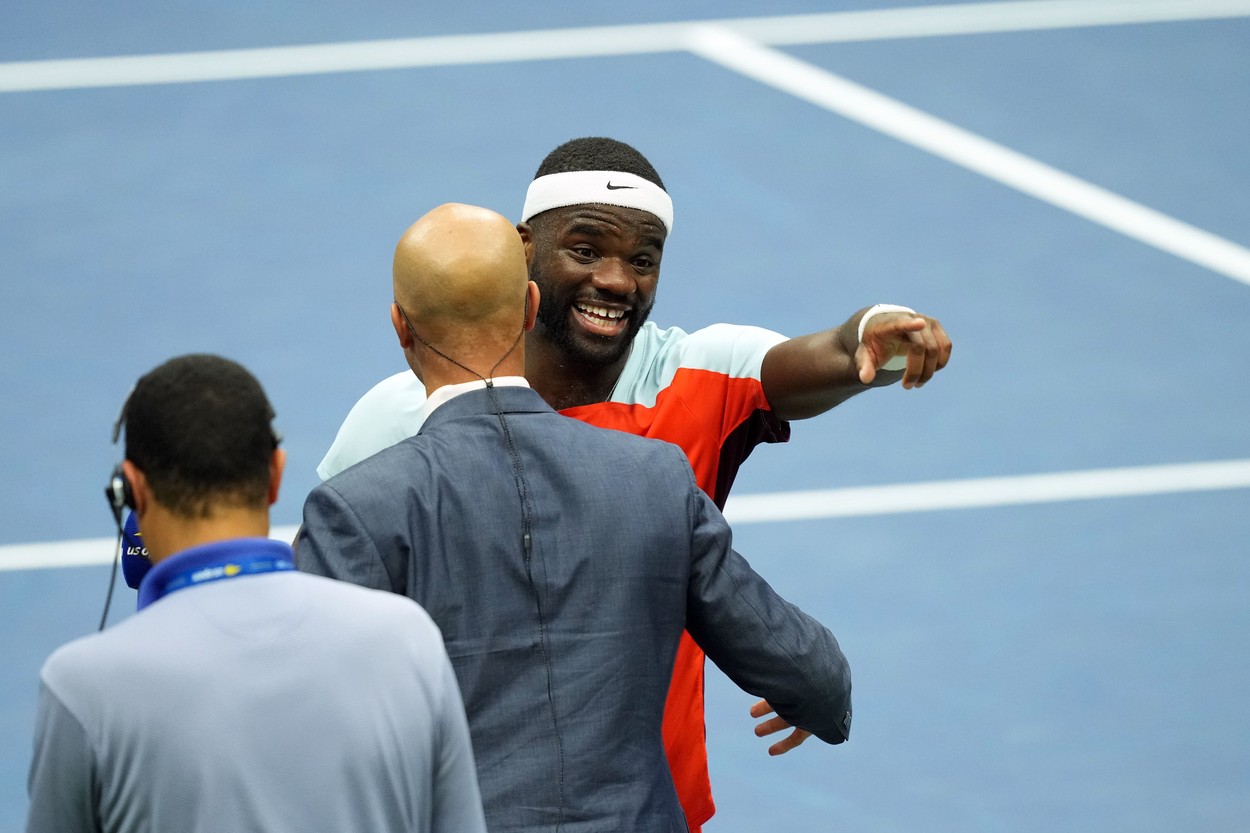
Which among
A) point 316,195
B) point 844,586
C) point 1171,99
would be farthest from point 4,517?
point 1171,99

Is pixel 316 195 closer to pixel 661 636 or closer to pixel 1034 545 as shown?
pixel 1034 545

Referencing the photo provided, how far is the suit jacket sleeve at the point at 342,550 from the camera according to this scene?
328 centimetres

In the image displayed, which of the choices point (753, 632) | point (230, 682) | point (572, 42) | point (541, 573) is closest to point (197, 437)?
point (230, 682)

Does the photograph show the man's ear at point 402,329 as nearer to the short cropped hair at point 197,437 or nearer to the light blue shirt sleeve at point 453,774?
the short cropped hair at point 197,437

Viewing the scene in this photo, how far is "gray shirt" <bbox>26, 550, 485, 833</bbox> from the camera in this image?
2672 mm

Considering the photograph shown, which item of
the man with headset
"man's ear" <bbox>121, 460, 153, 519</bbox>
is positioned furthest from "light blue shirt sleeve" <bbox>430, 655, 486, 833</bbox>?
"man's ear" <bbox>121, 460, 153, 519</bbox>

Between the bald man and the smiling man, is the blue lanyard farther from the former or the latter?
the smiling man

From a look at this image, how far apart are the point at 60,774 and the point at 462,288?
1.25 m

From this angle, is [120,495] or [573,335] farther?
[573,335]

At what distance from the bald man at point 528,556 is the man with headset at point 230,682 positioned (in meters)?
0.40

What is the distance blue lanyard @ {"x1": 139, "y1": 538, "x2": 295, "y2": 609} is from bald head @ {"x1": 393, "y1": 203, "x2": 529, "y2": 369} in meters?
0.82

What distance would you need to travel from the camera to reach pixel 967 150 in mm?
10523

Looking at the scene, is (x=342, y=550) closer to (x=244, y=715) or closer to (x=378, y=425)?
(x=244, y=715)

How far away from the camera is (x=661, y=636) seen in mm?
3488
